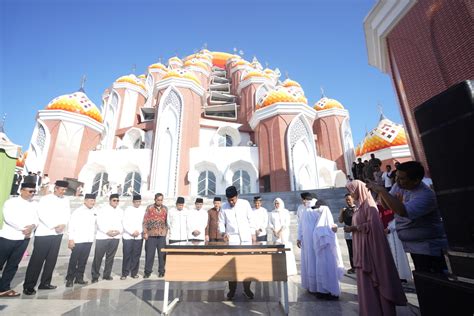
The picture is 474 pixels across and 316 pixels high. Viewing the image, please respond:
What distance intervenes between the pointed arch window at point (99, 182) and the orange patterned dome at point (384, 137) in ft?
59.4

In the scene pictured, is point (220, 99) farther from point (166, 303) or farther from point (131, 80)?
point (166, 303)

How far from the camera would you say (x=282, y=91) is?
1644 cm

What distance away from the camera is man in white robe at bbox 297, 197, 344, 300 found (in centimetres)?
331

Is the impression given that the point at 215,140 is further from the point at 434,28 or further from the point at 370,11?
the point at 434,28

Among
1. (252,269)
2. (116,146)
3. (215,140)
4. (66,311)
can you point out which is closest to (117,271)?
(66,311)

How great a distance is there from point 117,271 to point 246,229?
3411 mm

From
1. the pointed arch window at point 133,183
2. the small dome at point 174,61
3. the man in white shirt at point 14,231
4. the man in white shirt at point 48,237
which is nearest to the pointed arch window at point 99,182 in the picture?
the pointed arch window at point 133,183

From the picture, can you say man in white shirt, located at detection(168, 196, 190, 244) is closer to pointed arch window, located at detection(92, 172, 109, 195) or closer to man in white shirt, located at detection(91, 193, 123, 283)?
man in white shirt, located at detection(91, 193, 123, 283)

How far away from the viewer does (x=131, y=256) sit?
488 cm

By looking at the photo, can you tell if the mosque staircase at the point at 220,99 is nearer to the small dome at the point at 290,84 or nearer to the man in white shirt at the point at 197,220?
the small dome at the point at 290,84

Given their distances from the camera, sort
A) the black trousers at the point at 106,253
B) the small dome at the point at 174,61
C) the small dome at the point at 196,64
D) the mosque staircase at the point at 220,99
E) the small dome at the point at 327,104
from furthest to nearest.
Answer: the small dome at the point at 174,61
the small dome at the point at 196,64
the mosque staircase at the point at 220,99
the small dome at the point at 327,104
the black trousers at the point at 106,253

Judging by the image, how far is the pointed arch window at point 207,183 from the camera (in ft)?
50.3

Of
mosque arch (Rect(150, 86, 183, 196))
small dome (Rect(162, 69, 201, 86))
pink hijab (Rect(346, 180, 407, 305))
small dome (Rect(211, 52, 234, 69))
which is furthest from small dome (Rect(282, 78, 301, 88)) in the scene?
pink hijab (Rect(346, 180, 407, 305))

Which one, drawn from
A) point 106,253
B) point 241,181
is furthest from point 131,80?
point 106,253
